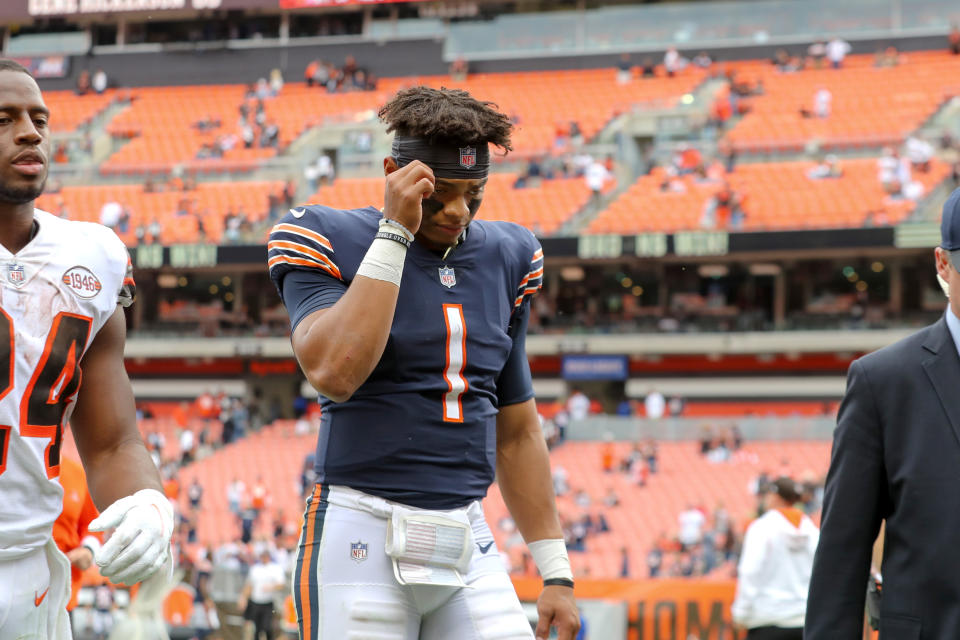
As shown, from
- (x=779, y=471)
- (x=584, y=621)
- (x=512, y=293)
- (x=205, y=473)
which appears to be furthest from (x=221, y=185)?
(x=512, y=293)

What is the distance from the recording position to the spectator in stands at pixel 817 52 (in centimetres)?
3275

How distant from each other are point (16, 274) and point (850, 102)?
98.3 ft

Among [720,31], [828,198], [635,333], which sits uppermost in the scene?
[720,31]

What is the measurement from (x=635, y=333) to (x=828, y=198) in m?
4.98

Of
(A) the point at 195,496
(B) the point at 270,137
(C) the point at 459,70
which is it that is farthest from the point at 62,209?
(A) the point at 195,496

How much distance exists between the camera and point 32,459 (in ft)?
8.57

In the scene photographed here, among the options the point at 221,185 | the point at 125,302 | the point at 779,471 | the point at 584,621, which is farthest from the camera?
the point at 221,185

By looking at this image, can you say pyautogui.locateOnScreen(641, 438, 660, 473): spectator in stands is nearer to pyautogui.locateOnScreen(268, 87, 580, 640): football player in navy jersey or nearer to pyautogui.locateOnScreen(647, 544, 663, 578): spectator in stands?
pyautogui.locateOnScreen(647, 544, 663, 578): spectator in stands

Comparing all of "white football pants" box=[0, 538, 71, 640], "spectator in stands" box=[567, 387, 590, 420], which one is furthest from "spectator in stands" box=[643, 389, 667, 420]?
"white football pants" box=[0, 538, 71, 640]

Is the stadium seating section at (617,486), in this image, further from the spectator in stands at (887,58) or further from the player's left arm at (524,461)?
the player's left arm at (524,461)

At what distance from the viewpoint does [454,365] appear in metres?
3.24

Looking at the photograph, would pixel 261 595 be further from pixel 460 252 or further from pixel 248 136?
pixel 248 136

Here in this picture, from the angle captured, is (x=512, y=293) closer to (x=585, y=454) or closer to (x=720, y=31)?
(x=585, y=454)

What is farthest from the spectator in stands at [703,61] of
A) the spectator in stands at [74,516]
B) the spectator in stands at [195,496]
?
the spectator in stands at [74,516]
